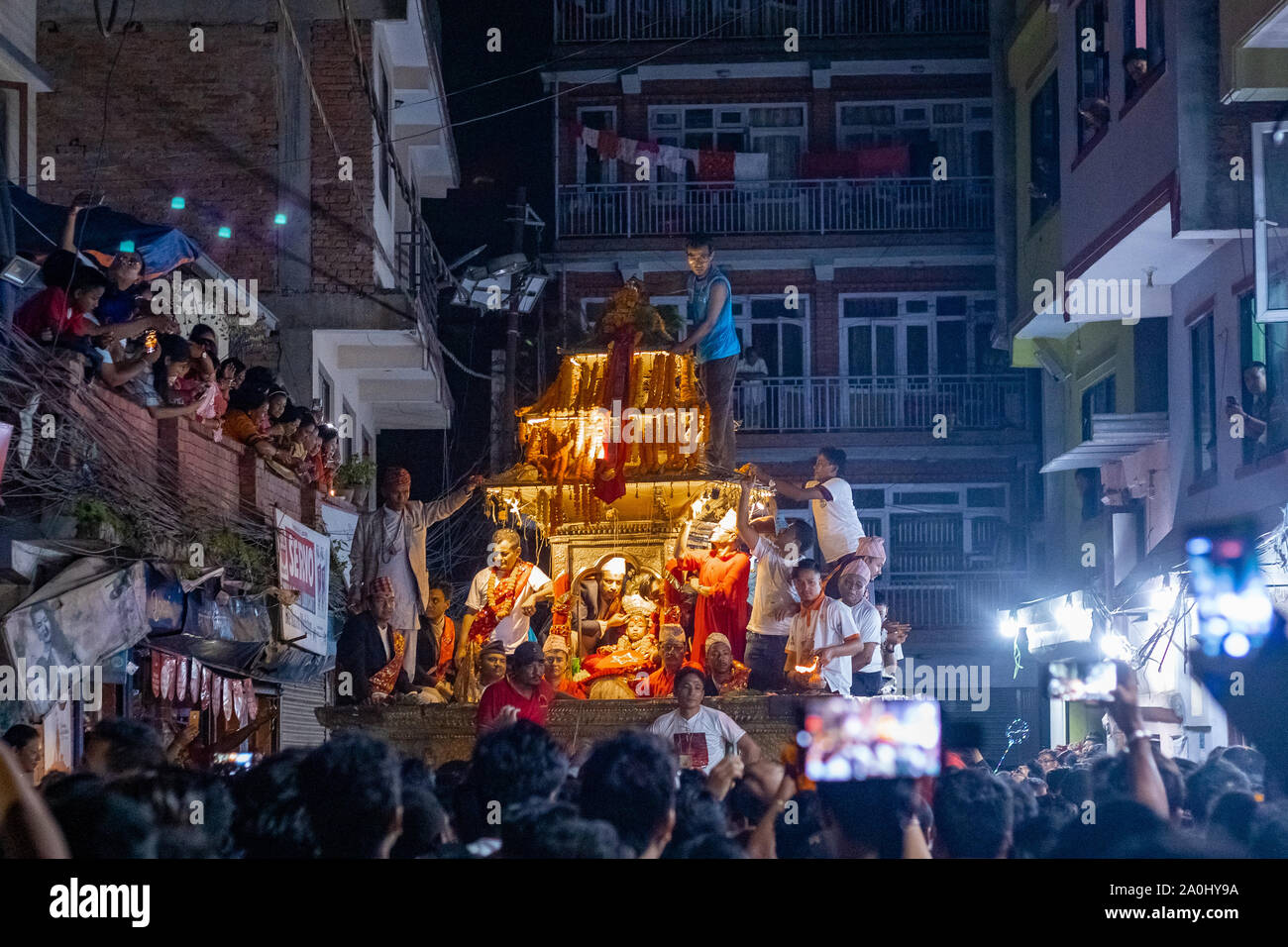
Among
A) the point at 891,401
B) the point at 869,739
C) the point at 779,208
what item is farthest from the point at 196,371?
the point at 891,401

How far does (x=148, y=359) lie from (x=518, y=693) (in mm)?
3149

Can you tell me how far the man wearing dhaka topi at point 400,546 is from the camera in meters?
12.0

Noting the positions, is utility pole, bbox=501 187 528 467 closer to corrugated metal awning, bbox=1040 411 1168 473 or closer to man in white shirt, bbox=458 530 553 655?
corrugated metal awning, bbox=1040 411 1168 473

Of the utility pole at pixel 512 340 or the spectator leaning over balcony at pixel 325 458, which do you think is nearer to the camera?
the spectator leaning over balcony at pixel 325 458

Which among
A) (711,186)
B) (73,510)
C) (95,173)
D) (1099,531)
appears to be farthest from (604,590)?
(711,186)

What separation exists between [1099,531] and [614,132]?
29.4ft

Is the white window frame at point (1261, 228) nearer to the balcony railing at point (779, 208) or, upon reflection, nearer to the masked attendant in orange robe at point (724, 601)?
the masked attendant in orange robe at point (724, 601)

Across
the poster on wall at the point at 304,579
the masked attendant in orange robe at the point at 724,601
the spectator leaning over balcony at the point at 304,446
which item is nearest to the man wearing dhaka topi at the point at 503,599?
the masked attendant in orange robe at the point at 724,601

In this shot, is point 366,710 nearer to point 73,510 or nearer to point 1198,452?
point 73,510

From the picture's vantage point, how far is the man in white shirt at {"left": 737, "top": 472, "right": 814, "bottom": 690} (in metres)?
11.4

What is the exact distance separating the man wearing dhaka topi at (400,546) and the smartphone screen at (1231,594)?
19.4 feet

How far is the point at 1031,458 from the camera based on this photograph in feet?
81.4

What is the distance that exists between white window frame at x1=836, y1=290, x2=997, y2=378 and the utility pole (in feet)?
18.2

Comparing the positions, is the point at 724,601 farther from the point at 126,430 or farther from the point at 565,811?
the point at 565,811
